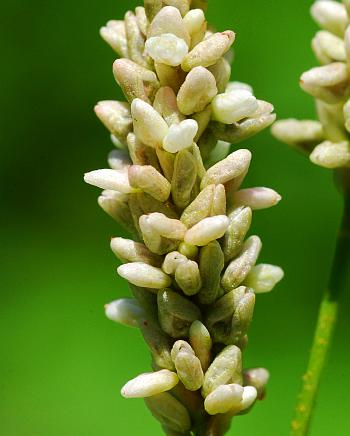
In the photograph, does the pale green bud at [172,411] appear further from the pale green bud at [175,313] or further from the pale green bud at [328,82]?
the pale green bud at [328,82]

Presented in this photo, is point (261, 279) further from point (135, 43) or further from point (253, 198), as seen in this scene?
point (135, 43)

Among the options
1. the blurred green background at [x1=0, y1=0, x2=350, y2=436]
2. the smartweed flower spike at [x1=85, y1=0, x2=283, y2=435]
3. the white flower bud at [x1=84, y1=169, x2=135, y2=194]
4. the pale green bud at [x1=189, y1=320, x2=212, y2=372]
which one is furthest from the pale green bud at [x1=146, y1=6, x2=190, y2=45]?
the blurred green background at [x1=0, y1=0, x2=350, y2=436]

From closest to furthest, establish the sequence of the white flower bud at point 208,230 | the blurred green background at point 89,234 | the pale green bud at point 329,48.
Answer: the white flower bud at point 208,230, the pale green bud at point 329,48, the blurred green background at point 89,234

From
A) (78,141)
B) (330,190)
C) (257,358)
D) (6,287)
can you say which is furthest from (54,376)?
(330,190)

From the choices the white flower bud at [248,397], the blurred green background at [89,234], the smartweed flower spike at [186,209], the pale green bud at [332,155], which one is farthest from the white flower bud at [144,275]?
the blurred green background at [89,234]

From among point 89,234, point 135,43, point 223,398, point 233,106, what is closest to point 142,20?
point 135,43

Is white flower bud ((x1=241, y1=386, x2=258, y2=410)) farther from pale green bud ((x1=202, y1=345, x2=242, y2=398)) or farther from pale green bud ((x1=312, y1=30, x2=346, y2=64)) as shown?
pale green bud ((x1=312, y1=30, x2=346, y2=64))
